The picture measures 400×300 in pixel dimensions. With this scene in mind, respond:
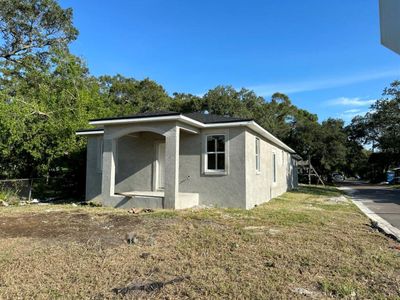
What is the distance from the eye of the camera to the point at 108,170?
38.9ft

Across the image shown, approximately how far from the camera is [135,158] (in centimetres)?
1358

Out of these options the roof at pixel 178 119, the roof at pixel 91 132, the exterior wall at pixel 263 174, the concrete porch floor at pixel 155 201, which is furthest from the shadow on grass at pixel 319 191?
the roof at pixel 91 132

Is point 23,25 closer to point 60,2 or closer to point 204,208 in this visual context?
point 60,2

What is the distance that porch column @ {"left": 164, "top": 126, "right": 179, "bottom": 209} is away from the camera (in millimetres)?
10688

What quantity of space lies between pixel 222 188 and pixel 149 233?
5.00 m

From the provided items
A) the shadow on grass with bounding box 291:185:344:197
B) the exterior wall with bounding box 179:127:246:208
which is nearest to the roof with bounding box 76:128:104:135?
the exterior wall with bounding box 179:127:246:208

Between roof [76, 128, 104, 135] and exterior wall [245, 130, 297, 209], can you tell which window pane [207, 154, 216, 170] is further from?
roof [76, 128, 104, 135]

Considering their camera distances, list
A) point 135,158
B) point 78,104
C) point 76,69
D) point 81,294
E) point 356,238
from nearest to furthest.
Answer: point 81,294
point 356,238
point 135,158
point 78,104
point 76,69

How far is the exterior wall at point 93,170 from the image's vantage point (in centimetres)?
1352

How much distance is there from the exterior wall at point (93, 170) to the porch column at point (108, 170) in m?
1.72

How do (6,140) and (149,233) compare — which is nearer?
(149,233)

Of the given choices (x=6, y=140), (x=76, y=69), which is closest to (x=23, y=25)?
(x=76, y=69)

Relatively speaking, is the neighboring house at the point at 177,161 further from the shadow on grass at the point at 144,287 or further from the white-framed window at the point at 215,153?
the shadow on grass at the point at 144,287

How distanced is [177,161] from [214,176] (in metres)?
1.75
